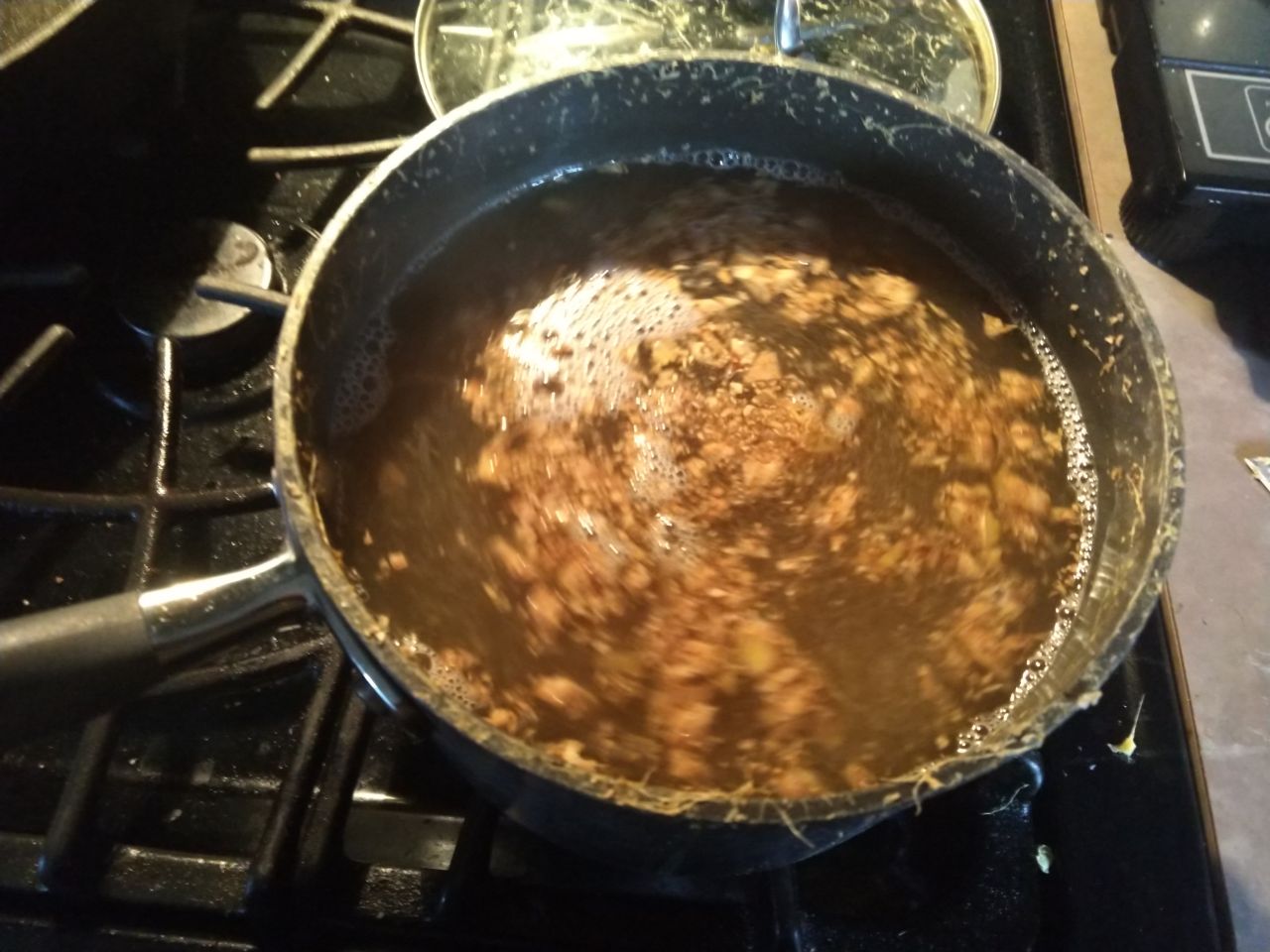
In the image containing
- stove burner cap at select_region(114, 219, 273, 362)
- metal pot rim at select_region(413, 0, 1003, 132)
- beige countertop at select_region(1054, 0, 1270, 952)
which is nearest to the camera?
beige countertop at select_region(1054, 0, 1270, 952)

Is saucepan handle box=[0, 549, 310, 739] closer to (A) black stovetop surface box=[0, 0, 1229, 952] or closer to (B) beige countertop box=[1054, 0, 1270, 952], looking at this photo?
(A) black stovetop surface box=[0, 0, 1229, 952]

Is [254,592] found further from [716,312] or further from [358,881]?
[716,312]

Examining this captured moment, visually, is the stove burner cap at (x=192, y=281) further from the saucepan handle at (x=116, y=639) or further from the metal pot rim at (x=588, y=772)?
the saucepan handle at (x=116, y=639)

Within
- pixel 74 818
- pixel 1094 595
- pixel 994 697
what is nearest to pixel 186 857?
pixel 74 818

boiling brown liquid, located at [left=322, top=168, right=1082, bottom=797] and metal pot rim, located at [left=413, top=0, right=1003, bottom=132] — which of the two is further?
metal pot rim, located at [left=413, top=0, right=1003, bottom=132]

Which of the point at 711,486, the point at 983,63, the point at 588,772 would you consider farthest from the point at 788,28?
the point at 588,772

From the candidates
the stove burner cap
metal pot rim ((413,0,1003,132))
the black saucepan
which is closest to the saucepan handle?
the black saucepan
